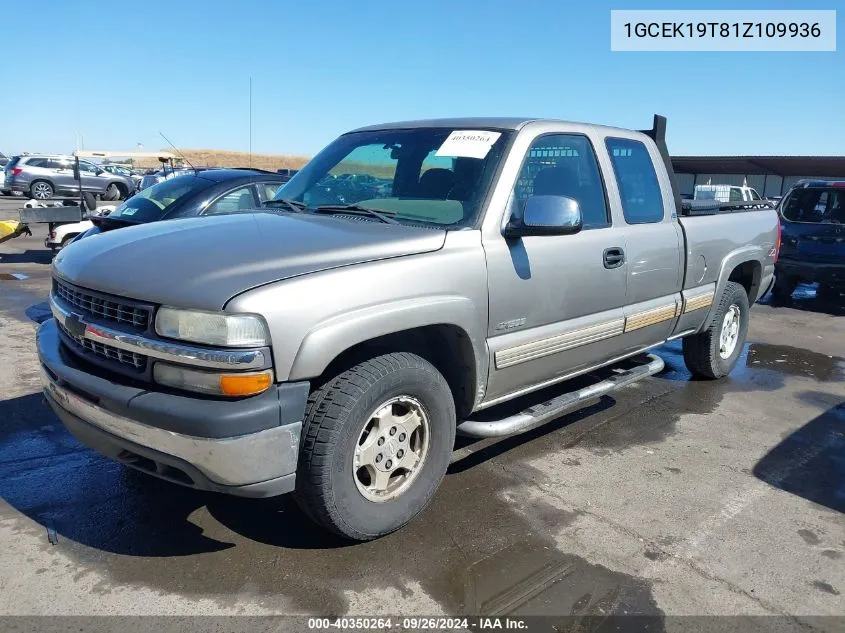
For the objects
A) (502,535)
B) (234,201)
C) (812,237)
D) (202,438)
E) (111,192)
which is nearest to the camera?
(202,438)

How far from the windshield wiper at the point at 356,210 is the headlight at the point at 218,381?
49.4 inches

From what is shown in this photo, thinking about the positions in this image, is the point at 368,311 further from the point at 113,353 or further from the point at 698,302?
the point at 698,302

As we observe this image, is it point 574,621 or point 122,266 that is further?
point 122,266

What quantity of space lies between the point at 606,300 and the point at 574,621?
6.58 feet

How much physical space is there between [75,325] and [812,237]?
375 inches

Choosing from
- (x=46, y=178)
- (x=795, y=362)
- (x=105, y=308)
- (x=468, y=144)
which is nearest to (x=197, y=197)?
(x=468, y=144)

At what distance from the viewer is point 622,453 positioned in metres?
4.32

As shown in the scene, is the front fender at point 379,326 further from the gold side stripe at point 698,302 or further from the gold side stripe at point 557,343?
the gold side stripe at point 698,302

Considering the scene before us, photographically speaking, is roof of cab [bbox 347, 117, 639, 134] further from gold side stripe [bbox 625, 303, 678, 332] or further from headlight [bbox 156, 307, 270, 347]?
headlight [bbox 156, 307, 270, 347]

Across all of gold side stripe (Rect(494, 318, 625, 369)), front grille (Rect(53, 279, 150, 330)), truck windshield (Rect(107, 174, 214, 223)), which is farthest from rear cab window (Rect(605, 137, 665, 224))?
truck windshield (Rect(107, 174, 214, 223))

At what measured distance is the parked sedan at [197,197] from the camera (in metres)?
6.81

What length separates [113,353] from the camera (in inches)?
113

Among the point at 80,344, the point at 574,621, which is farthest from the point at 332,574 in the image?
the point at 80,344

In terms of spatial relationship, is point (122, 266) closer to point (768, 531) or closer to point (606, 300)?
point (606, 300)
